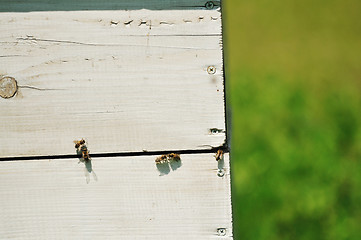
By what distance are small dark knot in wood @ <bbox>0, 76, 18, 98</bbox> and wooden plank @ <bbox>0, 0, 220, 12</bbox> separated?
190mm

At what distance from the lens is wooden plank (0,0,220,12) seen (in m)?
1.43

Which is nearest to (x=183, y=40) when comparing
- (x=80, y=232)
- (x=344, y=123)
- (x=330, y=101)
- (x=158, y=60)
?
(x=158, y=60)

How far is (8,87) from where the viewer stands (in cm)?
147

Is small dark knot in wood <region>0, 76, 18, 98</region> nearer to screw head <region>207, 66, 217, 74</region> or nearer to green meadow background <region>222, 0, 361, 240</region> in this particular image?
screw head <region>207, 66, 217, 74</region>

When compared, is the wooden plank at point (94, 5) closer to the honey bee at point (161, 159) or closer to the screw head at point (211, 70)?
the screw head at point (211, 70)

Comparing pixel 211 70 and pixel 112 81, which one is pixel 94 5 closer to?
pixel 112 81

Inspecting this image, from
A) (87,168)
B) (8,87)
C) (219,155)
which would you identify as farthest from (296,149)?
(8,87)

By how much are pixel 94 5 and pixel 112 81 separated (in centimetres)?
21

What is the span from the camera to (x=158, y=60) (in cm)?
146

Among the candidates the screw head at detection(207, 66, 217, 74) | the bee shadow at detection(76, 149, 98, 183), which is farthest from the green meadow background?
the bee shadow at detection(76, 149, 98, 183)

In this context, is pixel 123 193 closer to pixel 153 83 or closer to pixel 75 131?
pixel 75 131

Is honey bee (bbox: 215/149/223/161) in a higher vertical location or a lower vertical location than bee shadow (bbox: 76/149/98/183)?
higher

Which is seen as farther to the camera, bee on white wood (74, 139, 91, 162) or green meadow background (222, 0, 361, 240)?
green meadow background (222, 0, 361, 240)

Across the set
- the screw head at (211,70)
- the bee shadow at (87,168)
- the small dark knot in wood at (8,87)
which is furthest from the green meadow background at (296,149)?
the small dark knot in wood at (8,87)
